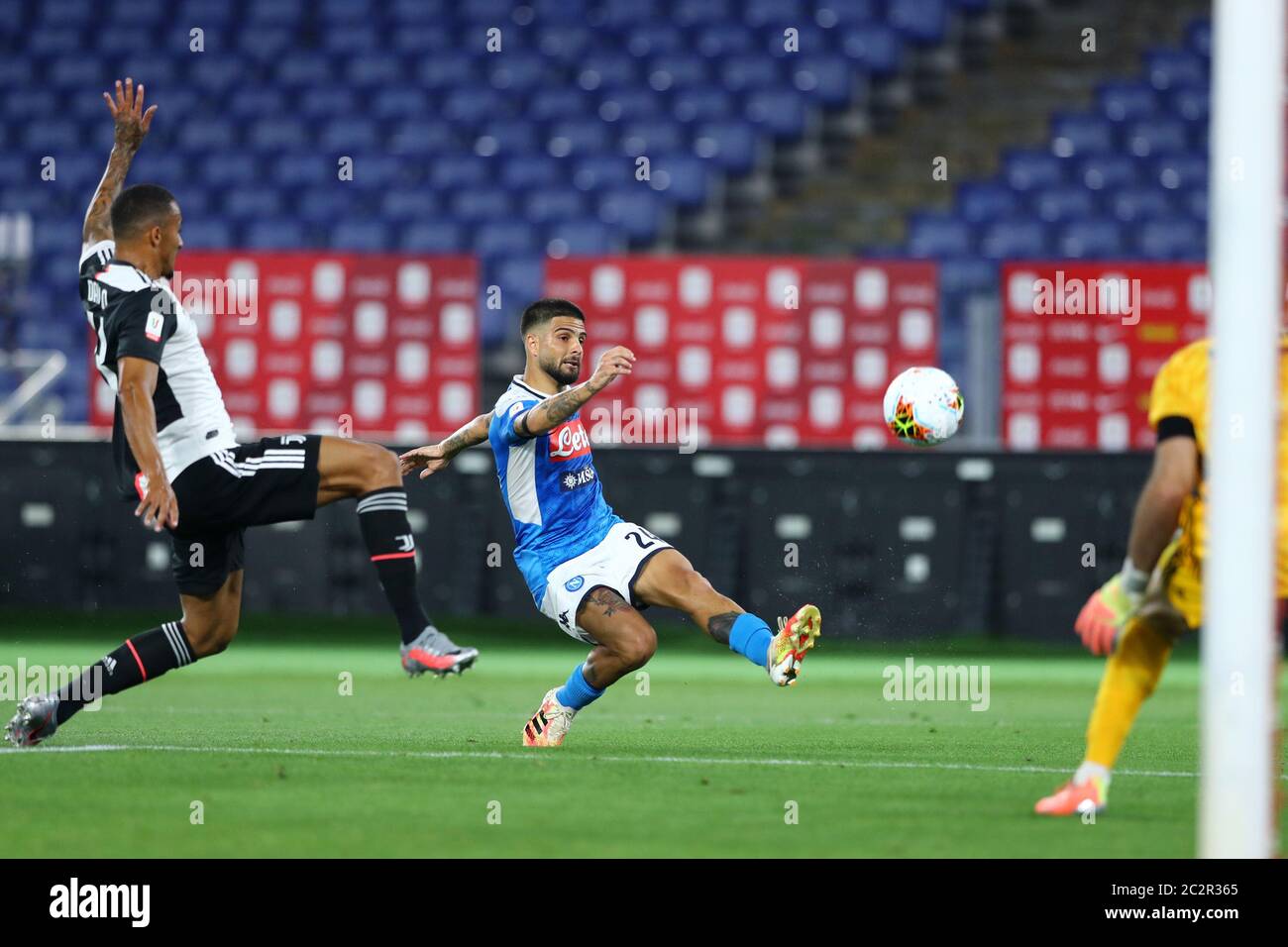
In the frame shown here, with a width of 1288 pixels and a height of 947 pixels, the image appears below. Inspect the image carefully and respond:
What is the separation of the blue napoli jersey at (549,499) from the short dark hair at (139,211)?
154cm

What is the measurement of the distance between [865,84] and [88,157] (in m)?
8.26

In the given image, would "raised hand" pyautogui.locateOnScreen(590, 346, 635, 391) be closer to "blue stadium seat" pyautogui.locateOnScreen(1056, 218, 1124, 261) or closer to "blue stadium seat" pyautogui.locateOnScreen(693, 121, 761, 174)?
"blue stadium seat" pyautogui.locateOnScreen(1056, 218, 1124, 261)

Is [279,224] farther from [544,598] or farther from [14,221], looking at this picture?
[544,598]

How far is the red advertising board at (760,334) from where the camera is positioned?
15.4 meters

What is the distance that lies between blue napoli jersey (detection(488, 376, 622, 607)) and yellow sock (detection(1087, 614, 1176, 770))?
8.74 feet

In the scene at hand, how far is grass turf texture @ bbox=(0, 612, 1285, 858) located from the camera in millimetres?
5344

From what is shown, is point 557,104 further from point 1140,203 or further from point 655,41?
point 1140,203

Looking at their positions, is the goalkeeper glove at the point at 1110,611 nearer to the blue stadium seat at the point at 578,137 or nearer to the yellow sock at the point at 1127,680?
the yellow sock at the point at 1127,680

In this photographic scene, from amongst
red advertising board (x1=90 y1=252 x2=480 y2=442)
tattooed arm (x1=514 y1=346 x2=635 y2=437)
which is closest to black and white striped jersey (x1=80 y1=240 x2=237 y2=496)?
tattooed arm (x1=514 y1=346 x2=635 y2=437)

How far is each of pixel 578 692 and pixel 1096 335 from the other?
8.41 m

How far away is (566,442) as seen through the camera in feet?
26.3

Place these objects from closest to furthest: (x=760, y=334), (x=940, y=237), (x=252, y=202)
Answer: (x=760, y=334)
(x=940, y=237)
(x=252, y=202)

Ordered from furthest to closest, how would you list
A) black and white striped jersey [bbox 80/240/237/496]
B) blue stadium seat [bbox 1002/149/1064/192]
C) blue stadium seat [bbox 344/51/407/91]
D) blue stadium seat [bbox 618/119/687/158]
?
blue stadium seat [bbox 344/51/407/91] → blue stadium seat [bbox 618/119/687/158] → blue stadium seat [bbox 1002/149/1064/192] → black and white striped jersey [bbox 80/240/237/496]

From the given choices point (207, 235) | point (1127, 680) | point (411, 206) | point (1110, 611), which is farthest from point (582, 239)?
point (1110, 611)
